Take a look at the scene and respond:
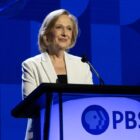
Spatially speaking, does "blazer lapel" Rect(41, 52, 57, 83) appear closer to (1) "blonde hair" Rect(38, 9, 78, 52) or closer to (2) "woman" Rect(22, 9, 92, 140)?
(2) "woman" Rect(22, 9, 92, 140)

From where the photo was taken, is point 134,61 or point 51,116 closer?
point 51,116

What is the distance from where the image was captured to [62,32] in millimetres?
2561

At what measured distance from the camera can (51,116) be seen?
1.62m

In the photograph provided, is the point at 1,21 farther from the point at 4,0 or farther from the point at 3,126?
the point at 3,126

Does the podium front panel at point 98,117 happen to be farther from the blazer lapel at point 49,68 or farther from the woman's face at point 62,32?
the woman's face at point 62,32

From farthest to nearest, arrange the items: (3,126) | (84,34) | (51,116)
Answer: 1. (84,34)
2. (3,126)
3. (51,116)

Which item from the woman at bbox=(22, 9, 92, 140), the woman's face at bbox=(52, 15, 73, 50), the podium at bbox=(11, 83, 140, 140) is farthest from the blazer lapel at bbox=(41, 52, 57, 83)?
the podium at bbox=(11, 83, 140, 140)

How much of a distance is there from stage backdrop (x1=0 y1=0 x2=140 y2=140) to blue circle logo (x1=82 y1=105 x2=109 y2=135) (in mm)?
1917

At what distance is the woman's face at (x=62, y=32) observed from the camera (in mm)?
2539

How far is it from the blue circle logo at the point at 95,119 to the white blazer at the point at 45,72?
65cm

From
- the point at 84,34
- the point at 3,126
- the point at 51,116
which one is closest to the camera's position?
the point at 51,116

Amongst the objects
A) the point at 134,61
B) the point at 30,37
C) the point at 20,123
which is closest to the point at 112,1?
the point at 134,61

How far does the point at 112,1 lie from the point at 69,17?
1.38m

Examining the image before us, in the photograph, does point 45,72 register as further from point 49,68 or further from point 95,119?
point 95,119
